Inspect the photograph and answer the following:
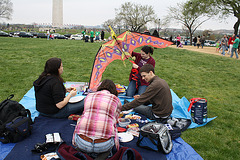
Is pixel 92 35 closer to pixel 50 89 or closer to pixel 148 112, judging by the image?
pixel 148 112

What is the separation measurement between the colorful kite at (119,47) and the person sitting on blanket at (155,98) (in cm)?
178

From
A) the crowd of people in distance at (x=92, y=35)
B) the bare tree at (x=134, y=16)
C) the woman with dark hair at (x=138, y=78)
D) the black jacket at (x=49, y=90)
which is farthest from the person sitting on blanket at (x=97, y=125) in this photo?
the bare tree at (x=134, y=16)

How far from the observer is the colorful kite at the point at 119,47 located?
5.60 metres

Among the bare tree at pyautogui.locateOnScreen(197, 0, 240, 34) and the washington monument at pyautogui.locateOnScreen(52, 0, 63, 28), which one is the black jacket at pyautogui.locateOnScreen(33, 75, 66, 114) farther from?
the washington monument at pyautogui.locateOnScreen(52, 0, 63, 28)

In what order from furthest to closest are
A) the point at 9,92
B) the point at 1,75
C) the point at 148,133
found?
the point at 1,75, the point at 9,92, the point at 148,133

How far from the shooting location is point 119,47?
18.9 feet

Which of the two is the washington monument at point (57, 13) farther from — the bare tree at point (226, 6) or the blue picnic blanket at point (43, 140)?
the blue picnic blanket at point (43, 140)

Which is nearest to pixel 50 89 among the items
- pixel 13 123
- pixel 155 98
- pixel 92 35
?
pixel 13 123

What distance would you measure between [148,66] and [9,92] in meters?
4.24

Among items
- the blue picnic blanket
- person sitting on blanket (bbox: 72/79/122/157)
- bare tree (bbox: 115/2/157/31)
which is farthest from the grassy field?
bare tree (bbox: 115/2/157/31)

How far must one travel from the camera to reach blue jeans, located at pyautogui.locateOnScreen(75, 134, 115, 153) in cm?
256

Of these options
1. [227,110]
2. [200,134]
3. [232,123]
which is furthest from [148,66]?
[227,110]

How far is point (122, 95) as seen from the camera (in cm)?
595

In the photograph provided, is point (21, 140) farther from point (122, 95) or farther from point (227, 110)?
point (227, 110)
